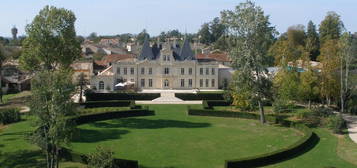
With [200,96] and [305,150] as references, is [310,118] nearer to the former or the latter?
[305,150]

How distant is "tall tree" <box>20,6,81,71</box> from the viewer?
146 ft

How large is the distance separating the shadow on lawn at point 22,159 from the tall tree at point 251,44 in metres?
20.6

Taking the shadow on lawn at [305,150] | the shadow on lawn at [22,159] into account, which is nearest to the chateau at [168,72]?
the shadow on lawn at [305,150]

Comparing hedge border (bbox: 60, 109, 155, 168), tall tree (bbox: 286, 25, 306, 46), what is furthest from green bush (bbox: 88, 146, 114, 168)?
tall tree (bbox: 286, 25, 306, 46)

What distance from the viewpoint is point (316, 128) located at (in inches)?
1479

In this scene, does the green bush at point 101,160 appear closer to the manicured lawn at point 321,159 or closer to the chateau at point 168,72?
the manicured lawn at point 321,159

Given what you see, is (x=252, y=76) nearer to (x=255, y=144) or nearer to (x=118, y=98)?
(x=255, y=144)

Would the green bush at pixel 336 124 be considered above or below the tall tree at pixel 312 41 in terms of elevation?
below

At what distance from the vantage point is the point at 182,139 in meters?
32.4

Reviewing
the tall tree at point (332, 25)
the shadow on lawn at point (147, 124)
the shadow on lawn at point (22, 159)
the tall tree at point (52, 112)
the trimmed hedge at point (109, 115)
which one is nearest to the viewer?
the tall tree at point (52, 112)

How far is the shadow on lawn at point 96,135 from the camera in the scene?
3170 cm

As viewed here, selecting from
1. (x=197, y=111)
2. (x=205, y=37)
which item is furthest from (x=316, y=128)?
(x=205, y=37)

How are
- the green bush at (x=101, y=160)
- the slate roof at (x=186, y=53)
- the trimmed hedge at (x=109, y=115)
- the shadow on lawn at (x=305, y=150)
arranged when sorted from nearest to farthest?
1. the green bush at (x=101, y=160)
2. the shadow on lawn at (x=305, y=150)
3. the trimmed hedge at (x=109, y=115)
4. the slate roof at (x=186, y=53)

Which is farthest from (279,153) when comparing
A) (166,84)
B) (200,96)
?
(166,84)
